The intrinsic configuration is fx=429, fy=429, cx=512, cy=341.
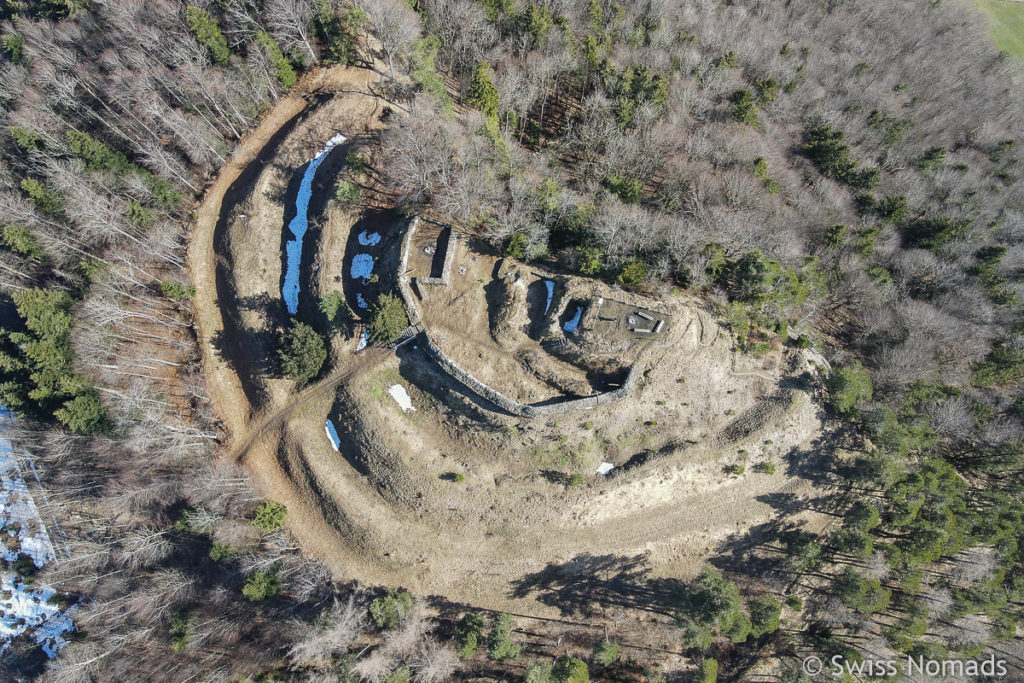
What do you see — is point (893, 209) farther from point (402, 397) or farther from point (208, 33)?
point (208, 33)

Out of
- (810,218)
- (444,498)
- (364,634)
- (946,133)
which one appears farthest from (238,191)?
(946,133)

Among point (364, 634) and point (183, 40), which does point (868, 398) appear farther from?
→ point (183, 40)

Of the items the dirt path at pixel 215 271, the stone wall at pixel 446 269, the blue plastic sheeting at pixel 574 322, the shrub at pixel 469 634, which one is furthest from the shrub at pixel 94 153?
the shrub at pixel 469 634

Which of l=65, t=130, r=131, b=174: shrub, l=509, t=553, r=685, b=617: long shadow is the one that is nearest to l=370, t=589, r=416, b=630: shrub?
l=509, t=553, r=685, b=617: long shadow

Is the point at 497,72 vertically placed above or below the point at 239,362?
above

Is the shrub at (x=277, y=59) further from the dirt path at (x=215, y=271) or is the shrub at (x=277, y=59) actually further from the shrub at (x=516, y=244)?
the shrub at (x=516, y=244)

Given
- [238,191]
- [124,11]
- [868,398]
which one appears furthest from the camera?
[238,191]

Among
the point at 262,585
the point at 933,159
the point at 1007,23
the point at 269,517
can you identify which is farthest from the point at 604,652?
the point at 1007,23

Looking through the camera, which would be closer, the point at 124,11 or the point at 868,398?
the point at 868,398
